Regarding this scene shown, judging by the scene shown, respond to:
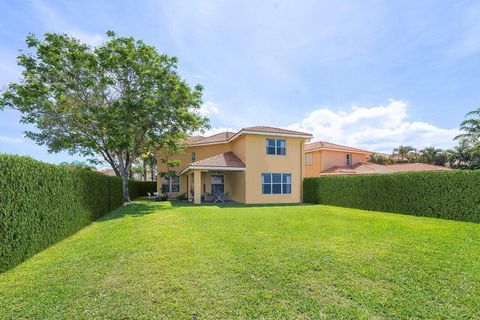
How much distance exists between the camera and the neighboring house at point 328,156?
30719mm

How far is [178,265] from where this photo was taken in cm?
566

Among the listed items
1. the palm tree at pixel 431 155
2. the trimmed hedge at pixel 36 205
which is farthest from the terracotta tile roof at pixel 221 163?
the palm tree at pixel 431 155

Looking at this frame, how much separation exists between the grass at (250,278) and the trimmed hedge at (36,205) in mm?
493

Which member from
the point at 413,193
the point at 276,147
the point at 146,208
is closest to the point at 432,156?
the point at 413,193

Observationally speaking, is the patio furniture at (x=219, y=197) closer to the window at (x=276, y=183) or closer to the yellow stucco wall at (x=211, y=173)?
the yellow stucco wall at (x=211, y=173)

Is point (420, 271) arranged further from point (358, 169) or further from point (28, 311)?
point (358, 169)

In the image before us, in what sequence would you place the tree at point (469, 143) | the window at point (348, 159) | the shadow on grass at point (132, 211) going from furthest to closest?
the window at point (348, 159) < the tree at point (469, 143) < the shadow on grass at point (132, 211)

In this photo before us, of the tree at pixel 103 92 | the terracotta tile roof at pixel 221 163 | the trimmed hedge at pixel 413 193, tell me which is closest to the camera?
the trimmed hedge at pixel 413 193

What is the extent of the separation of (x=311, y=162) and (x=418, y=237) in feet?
81.5

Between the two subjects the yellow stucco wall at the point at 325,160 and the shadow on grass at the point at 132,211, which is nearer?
the shadow on grass at the point at 132,211

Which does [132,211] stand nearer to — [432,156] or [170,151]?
[170,151]

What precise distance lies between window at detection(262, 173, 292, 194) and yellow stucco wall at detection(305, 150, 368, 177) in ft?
32.9

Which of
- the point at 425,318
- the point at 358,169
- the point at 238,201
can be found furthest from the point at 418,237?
the point at 358,169

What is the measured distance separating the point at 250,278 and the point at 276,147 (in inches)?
687
